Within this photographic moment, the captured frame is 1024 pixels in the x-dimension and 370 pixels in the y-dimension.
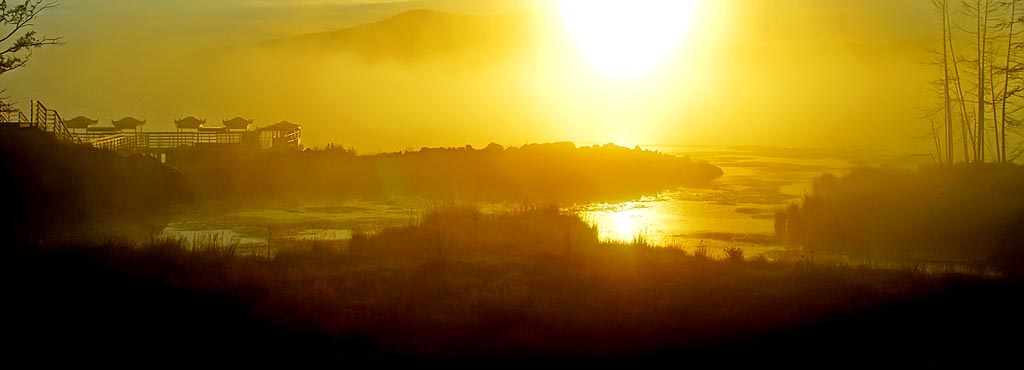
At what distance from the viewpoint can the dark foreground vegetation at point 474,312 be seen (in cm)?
1501

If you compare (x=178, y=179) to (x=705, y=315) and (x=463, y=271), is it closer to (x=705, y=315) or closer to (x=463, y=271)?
(x=463, y=271)

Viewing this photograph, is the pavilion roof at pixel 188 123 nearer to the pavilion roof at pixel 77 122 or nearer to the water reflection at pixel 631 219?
the pavilion roof at pixel 77 122

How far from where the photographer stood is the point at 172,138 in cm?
5653

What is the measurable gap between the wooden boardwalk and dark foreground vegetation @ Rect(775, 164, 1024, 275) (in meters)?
34.7

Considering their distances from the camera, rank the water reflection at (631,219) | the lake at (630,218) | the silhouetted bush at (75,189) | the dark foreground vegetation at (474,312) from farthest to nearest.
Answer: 1. the water reflection at (631,219)
2. the lake at (630,218)
3. the silhouetted bush at (75,189)
4. the dark foreground vegetation at (474,312)

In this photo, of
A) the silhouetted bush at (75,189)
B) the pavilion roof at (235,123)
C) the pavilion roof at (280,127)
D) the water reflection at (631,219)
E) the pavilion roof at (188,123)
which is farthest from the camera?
the pavilion roof at (280,127)

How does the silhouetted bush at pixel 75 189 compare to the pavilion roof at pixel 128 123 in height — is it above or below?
below

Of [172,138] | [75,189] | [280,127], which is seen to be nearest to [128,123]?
[172,138]

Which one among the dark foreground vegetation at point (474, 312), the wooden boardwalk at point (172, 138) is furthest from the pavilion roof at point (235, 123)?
the dark foreground vegetation at point (474, 312)

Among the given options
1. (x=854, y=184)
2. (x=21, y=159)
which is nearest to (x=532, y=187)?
(x=854, y=184)

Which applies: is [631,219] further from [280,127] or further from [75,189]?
[280,127]

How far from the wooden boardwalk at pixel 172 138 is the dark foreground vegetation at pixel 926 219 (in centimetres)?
3474

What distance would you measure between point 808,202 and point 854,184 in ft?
25.2

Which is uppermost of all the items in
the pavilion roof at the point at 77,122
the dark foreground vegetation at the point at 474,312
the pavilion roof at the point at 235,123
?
the pavilion roof at the point at 235,123
